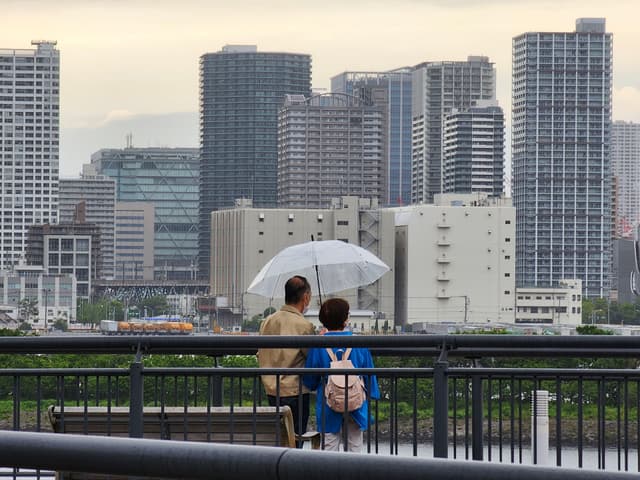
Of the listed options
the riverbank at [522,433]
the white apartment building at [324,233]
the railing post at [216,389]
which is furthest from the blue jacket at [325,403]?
the white apartment building at [324,233]

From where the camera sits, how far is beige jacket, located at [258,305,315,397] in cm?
693

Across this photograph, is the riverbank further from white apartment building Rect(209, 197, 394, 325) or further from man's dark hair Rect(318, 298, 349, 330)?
white apartment building Rect(209, 197, 394, 325)

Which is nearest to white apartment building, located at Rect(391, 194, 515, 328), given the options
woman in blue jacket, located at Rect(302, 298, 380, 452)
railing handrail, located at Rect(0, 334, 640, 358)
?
woman in blue jacket, located at Rect(302, 298, 380, 452)

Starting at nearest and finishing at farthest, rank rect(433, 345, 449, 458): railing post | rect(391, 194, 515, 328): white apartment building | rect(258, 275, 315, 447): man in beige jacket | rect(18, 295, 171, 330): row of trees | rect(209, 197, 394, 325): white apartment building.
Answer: rect(433, 345, 449, 458): railing post
rect(258, 275, 315, 447): man in beige jacket
rect(209, 197, 394, 325): white apartment building
rect(391, 194, 515, 328): white apartment building
rect(18, 295, 171, 330): row of trees

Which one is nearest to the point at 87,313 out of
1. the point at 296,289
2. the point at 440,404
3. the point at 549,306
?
Answer: the point at 549,306

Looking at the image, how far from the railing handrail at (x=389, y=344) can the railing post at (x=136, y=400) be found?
23 centimetres

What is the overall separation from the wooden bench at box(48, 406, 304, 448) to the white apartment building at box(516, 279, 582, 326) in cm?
16509

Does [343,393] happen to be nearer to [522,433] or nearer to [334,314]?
[334,314]

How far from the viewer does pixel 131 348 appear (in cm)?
630

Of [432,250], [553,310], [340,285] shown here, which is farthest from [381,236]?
[340,285]

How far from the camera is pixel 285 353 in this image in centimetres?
719

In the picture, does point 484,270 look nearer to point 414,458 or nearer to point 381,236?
point 381,236

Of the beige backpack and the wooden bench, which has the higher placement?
the beige backpack

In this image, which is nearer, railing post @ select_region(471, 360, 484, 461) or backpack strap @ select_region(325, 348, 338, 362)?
railing post @ select_region(471, 360, 484, 461)
